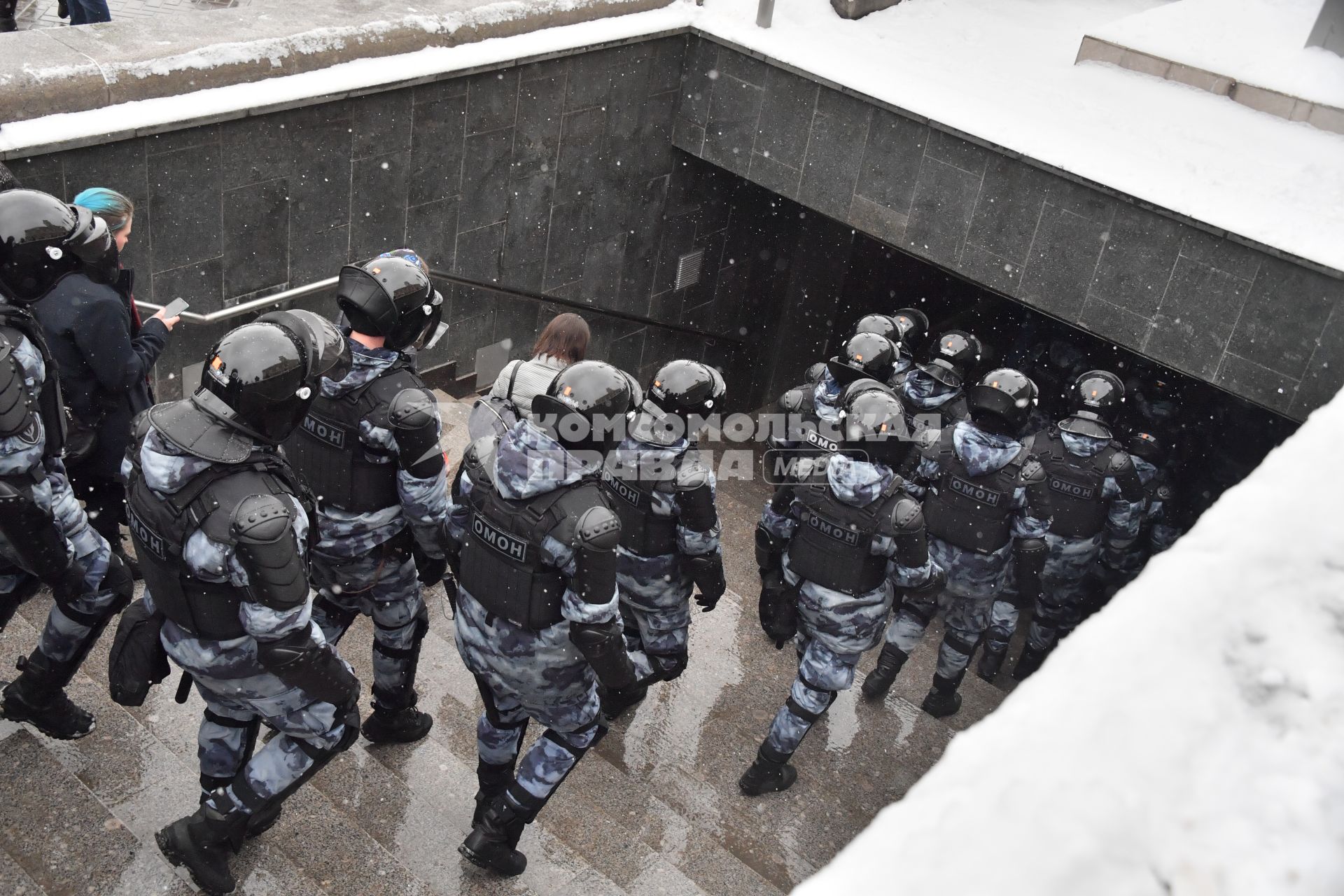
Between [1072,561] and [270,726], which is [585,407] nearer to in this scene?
[270,726]

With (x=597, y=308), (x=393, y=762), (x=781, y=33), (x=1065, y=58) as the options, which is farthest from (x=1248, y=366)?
(x=393, y=762)

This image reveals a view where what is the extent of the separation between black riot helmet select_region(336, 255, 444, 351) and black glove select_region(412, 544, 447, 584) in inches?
34.0

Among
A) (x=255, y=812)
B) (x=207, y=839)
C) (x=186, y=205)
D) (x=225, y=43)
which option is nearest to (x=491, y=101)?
(x=225, y=43)

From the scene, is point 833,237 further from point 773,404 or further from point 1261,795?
point 1261,795

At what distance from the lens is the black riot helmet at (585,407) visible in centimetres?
397

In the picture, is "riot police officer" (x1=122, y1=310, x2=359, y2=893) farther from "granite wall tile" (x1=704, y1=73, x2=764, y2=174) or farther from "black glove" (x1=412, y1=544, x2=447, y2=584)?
"granite wall tile" (x1=704, y1=73, x2=764, y2=174)

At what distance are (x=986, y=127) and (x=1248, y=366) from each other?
248cm

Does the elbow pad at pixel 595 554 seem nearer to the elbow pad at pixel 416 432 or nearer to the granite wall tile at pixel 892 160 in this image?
the elbow pad at pixel 416 432

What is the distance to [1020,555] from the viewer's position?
638 cm

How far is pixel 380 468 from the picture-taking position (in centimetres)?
453

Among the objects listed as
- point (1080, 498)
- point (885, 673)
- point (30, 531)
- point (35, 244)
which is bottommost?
point (885, 673)

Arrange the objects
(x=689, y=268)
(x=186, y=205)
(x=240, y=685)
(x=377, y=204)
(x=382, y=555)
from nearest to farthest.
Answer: (x=240, y=685), (x=382, y=555), (x=186, y=205), (x=377, y=204), (x=689, y=268)

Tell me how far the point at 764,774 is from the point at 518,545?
2.12 metres

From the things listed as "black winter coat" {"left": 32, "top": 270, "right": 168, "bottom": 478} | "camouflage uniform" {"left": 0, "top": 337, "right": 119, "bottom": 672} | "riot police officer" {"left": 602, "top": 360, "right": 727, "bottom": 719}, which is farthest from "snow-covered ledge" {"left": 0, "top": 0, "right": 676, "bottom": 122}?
"riot police officer" {"left": 602, "top": 360, "right": 727, "bottom": 719}
